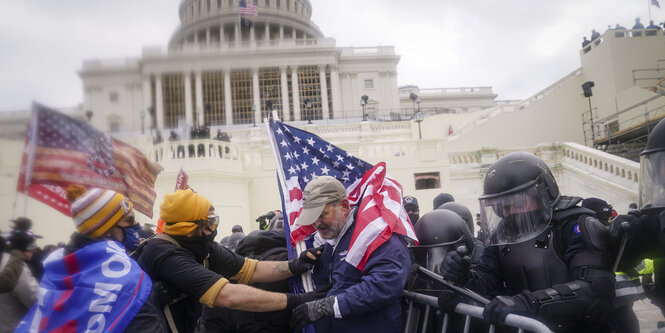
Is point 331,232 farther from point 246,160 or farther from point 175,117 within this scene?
point 246,160

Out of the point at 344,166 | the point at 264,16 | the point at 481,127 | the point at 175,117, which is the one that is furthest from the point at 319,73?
the point at 344,166

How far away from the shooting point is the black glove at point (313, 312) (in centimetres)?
268

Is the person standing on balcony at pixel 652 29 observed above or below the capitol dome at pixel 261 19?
below

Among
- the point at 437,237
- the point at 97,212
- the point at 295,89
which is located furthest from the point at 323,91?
the point at 97,212

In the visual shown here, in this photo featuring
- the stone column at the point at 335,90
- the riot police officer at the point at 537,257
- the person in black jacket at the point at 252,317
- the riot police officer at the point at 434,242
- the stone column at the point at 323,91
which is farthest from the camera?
the stone column at the point at 335,90

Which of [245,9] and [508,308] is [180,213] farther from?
[245,9]

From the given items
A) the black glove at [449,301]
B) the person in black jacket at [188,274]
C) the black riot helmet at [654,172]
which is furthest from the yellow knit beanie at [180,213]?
the black riot helmet at [654,172]

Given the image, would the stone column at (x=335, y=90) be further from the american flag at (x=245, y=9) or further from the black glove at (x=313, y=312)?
the black glove at (x=313, y=312)

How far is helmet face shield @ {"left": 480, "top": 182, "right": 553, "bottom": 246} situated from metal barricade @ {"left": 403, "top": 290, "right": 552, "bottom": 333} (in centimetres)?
56

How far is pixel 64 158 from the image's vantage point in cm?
353

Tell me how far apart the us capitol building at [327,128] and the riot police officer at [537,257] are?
2.84 metres

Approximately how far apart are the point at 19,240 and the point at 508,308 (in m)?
3.32

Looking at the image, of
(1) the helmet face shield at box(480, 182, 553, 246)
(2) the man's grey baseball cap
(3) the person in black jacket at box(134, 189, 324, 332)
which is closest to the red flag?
(2) the man's grey baseball cap

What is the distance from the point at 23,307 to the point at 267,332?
1.80m
